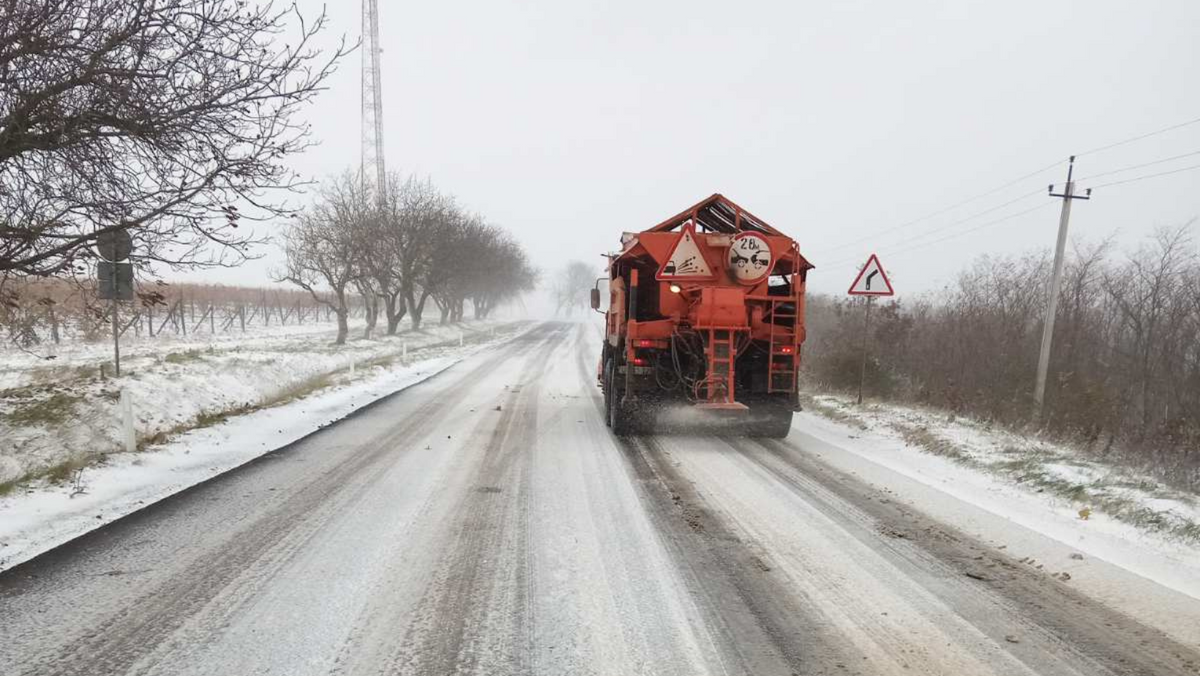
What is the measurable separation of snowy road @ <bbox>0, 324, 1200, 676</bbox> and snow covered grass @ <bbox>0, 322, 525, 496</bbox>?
2.46m

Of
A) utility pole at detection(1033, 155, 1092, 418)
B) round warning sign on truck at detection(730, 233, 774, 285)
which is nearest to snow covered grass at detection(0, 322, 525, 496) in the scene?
round warning sign on truck at detection(730, 233, 774, 285)

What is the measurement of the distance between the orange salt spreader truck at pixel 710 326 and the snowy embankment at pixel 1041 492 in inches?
45.6

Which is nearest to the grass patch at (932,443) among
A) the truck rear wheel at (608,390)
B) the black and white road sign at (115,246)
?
the truck rear wheel at (608,390)

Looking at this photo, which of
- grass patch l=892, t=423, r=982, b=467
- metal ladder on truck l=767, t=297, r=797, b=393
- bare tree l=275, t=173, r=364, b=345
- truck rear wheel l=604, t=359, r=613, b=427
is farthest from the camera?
bare tree l=275, t=173, r=364, b=345

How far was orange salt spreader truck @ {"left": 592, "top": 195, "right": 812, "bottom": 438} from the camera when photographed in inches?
301

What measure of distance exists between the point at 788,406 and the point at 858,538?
3.71 metres

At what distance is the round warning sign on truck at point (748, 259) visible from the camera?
7664 mm

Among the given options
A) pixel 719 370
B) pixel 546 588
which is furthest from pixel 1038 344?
pixel 546 588

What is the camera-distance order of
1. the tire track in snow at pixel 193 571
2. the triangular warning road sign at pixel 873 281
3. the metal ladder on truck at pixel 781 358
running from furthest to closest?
the triangular warning road sign at pixel 873 281 < the metal ladder on truck at pixel 781 358 < the tire track in snow at pixel 193 571

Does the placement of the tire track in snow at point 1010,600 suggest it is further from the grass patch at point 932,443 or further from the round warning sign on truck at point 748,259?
the round warning sign on truck at point 748,259

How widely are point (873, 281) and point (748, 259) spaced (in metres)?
3.73

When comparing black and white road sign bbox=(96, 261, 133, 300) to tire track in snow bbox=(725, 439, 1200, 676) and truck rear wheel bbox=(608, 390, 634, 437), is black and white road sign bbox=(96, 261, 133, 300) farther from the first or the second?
tire track in snow bbox=(725, 439, 1200, 676)

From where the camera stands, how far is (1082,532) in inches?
182

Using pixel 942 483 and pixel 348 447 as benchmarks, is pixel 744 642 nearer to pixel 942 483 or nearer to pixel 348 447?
pixel 942 483
